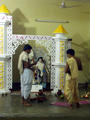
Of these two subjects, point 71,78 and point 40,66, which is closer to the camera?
point 71,78

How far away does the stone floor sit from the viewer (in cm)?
449

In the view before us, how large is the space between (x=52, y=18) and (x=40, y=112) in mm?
4614

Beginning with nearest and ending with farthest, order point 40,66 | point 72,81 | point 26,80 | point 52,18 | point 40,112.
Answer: point 40,112 → point 26,80 → point 72,81 → point 40,66 → point 52,18

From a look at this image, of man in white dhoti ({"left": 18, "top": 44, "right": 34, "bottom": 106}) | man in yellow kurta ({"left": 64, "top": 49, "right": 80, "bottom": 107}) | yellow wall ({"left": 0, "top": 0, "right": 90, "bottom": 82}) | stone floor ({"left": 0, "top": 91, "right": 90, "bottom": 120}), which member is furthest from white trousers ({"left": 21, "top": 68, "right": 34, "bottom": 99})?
yellow wall ({"left": 0, "top": 0, "right": 90, "bottom": 82})

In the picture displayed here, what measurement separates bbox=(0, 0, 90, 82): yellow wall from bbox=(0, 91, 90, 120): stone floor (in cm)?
351

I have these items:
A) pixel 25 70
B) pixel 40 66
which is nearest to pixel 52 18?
pixel 40 66

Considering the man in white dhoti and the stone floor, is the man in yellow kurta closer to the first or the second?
the stone floor

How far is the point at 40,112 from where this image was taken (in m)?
4.63

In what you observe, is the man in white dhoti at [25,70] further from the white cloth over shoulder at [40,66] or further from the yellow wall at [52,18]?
the yellow wall at [52,18]

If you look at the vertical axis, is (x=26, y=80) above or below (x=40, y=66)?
below

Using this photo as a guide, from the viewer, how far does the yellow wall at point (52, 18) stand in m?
7.73

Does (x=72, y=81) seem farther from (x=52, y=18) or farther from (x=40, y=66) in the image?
(x=52, y=18)

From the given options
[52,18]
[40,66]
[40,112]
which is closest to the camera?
[40,112]

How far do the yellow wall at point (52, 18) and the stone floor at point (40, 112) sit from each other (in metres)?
3.51
